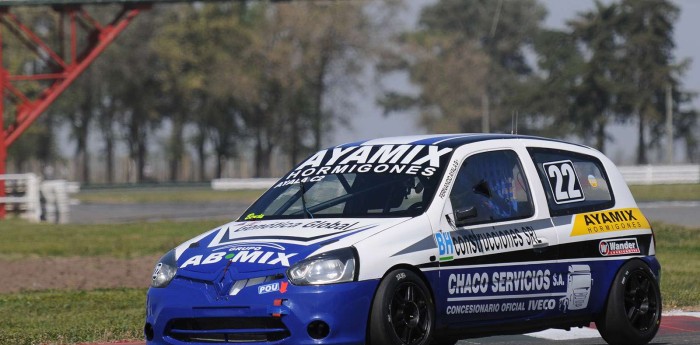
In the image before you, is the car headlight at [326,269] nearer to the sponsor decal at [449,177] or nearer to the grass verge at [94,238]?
the sponsor decal at [449,177]

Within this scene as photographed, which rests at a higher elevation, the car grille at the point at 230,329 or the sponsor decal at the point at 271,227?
the sponsor decal at the point at 271,227

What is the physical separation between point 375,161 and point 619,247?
1977 millimetres

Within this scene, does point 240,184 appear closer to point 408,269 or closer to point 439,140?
point 439,140

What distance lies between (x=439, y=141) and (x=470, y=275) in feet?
3.72

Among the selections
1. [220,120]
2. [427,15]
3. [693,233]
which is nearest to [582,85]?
[220,120]

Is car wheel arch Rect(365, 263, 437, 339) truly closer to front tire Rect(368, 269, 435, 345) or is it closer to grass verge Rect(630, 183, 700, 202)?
front tire Rect(368, 269, 435, 345)

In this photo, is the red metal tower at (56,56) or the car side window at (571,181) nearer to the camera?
the car side window at (571,181)

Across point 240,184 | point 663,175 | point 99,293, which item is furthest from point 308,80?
point 99,293

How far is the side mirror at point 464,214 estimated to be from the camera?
9.10 metres

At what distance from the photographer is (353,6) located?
72.9m

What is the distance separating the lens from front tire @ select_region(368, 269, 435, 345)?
330 inches

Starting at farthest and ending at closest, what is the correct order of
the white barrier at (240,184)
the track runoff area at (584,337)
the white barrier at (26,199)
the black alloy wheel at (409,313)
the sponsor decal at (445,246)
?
1. the white barrier at (240,184)
2. the white barrier at (26,199)
3. the track runoff area at (584,337)
4. the sponsor decal at (445,246)
5. the black alloy wheel at (409,313)

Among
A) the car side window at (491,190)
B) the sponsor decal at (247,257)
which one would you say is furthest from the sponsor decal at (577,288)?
the sponsor decal at (247,257)

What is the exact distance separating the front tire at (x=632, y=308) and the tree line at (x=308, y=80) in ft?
197
